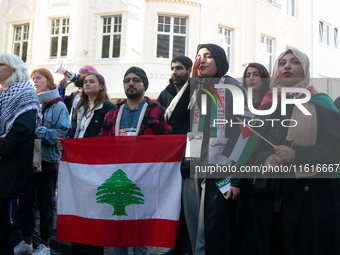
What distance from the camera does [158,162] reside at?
3.77m

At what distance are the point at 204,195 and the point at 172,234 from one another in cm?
74

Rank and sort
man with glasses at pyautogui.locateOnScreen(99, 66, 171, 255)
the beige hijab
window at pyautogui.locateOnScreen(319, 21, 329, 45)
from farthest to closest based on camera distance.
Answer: window at pyautogui.locateOnScreen(319, 21, 329, 45), man with glasses at pyautogui.locateOnScreen(99, 66, 171, 255), the beige hijab

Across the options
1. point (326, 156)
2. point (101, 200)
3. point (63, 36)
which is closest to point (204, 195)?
point (326, 156)

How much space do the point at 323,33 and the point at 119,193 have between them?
2278 centimetres

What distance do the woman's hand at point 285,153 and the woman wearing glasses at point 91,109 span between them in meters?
2.19

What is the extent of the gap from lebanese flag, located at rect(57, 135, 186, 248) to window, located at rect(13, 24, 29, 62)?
16.0m

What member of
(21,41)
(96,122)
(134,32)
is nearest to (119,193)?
(96,122)

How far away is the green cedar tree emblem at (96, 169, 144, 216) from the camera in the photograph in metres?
3.73

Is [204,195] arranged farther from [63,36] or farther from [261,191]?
[63,36]

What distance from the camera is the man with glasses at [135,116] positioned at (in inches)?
154

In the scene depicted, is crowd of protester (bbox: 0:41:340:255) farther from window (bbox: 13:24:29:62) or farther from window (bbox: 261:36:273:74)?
window (bbox: 261:36:273:74)

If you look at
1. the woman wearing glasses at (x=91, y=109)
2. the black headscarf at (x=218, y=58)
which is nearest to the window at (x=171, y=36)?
the woman wearing glasses at (x=91, y=109)

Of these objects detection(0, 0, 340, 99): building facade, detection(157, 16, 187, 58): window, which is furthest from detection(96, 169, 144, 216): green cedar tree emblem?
detection(157, 16, 187, 58): window

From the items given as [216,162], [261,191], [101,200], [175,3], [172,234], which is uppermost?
[175,3]
